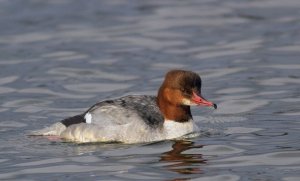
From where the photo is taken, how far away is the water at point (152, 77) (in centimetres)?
1277

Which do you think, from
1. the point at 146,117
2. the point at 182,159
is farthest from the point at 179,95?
the point at 182,159

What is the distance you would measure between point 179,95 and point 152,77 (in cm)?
466

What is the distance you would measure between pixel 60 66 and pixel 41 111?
3.27 meters

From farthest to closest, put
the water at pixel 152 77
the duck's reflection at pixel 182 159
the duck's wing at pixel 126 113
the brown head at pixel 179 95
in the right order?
1. the duck's wing at pixel 126 113
2. the brown head at pixel 179 95
3. the water at pixel 152 77
4. the duck's reflection at pixel 182 159

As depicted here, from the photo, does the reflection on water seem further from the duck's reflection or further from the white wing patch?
the white wing patch

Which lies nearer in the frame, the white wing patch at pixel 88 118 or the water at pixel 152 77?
the water at pixel 152 77

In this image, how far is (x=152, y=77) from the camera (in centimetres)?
1855

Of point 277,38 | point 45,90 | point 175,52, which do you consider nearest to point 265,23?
point 277,38

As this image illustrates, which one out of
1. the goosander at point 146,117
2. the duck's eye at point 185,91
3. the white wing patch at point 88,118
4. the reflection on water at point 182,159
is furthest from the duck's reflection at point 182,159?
the white wing patch at point 88,118

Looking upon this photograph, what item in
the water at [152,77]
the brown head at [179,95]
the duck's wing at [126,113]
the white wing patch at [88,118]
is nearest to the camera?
the water at [152,77]

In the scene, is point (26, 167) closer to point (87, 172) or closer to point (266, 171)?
point (87, 172)

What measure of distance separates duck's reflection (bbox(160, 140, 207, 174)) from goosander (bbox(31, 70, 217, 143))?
315 millimetres

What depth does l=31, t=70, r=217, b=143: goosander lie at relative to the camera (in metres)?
13.8

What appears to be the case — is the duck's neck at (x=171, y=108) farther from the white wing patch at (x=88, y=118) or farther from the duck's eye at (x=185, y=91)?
the white wing patch at (x=88, y=118)
